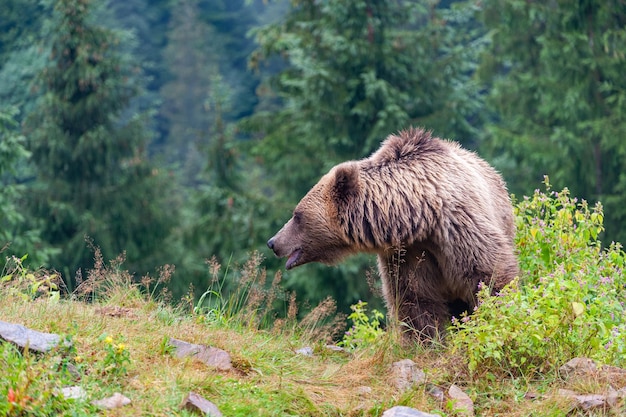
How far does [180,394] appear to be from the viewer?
476cm

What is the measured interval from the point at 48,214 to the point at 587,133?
11.3 meters

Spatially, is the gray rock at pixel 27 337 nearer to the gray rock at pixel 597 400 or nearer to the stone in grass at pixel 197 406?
the stone in grass at pixel 197 406

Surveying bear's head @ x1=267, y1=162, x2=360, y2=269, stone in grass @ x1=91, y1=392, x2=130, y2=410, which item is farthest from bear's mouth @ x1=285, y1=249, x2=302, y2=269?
stone in grass @ x1=91, y1=392, x2=130, y2=410

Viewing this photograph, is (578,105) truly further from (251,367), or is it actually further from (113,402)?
(113,402)

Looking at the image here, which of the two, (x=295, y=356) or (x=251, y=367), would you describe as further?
(x=295, y=356)

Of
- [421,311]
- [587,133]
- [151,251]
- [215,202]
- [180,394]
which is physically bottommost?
[151,251]

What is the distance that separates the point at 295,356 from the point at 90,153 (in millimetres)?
14582

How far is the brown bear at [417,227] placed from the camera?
21.2 feet

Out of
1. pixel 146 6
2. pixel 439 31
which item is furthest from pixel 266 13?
pixel 439 31

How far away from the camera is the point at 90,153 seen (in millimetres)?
19406

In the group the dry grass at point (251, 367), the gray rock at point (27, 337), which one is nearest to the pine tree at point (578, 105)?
the dry grass at point (251, 367)

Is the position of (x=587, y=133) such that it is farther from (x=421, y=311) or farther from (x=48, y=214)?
(x=421, y=311)

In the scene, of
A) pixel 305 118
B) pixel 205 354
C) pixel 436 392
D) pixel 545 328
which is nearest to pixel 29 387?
pixel 205 354

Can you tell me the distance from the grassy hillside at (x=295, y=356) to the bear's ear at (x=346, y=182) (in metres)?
1.00
